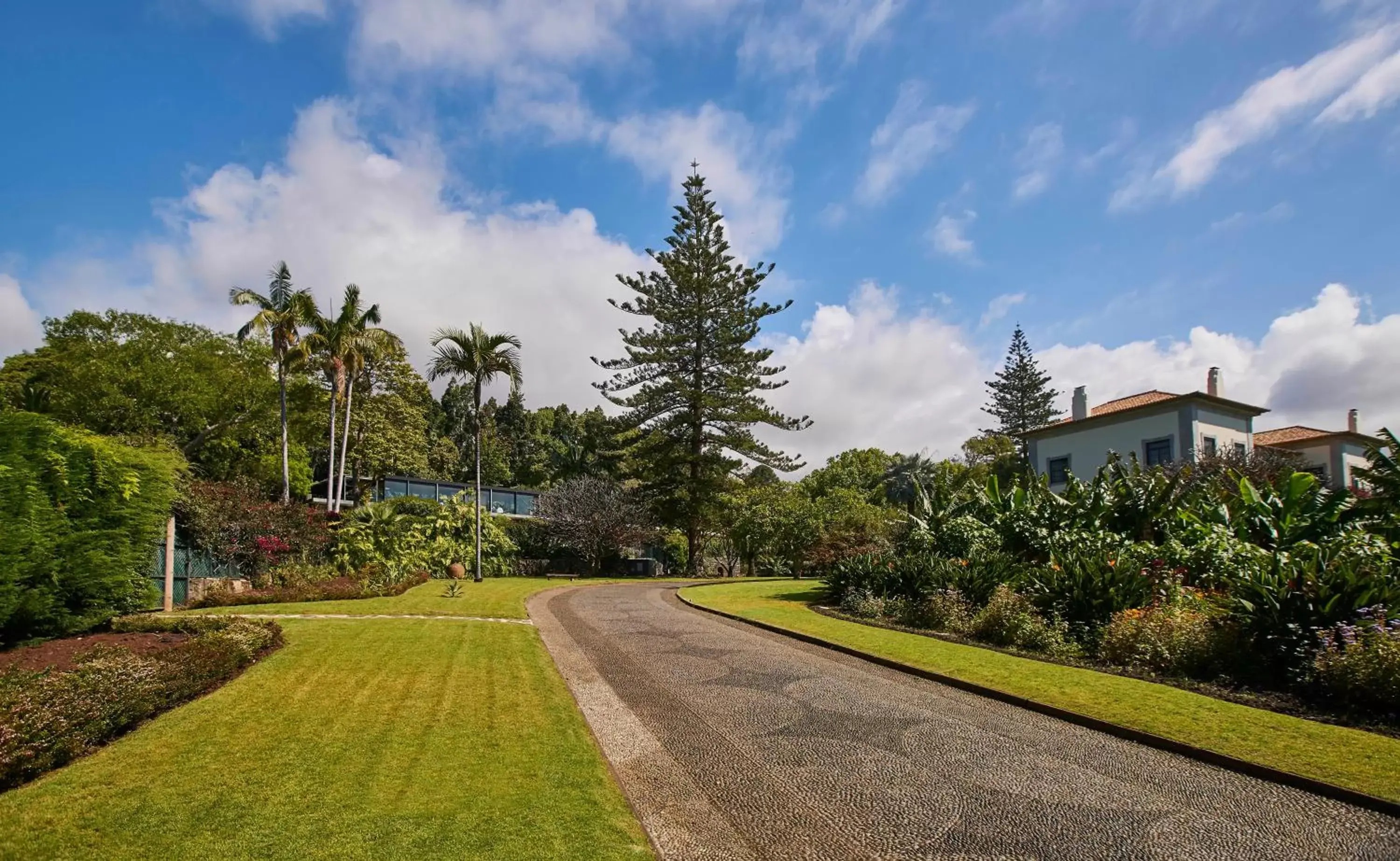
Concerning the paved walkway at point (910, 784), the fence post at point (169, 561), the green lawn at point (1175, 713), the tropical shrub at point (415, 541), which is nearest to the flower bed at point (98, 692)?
the paved walkway at point (910, 784)

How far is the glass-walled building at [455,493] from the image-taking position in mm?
31578

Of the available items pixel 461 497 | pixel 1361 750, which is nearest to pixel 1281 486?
pixel 1361 750

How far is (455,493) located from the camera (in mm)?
30531

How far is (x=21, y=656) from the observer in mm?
8727

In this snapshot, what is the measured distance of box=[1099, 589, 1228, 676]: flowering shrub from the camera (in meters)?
9.02

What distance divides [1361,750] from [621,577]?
86.0 ft

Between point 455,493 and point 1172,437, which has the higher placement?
point 1172,437

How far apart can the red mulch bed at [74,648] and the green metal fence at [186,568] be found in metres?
Result: 6.03

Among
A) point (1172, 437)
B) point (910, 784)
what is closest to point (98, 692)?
point (910, 784)

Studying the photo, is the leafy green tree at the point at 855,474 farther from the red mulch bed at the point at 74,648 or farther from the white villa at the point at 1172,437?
the red mulch bed at the point at 74,648

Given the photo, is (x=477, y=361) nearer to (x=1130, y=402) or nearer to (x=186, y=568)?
(x=186, y=568)

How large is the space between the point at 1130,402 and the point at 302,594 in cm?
3430

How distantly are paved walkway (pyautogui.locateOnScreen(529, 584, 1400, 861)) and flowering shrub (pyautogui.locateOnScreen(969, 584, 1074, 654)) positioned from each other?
126 inches

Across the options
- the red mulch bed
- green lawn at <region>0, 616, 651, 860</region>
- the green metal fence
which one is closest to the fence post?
the green metal fence
